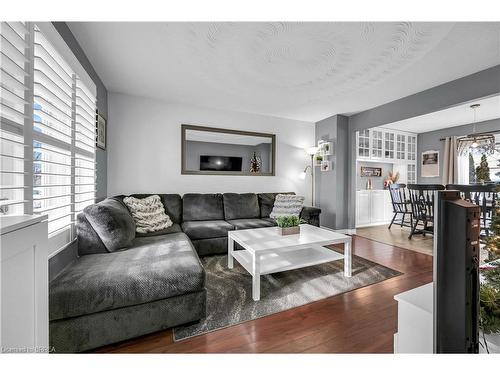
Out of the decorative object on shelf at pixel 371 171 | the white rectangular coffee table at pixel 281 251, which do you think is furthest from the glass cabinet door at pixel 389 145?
the white rectangular coffee table at pixel 281 251

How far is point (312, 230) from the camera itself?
2447 millimetres

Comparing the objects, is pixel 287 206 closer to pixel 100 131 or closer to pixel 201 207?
pixel 201 207

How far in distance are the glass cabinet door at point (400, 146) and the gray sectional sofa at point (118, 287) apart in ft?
18.4

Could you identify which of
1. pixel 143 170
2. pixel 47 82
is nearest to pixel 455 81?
pixel 47 82

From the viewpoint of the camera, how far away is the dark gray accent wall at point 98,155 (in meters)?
1.59

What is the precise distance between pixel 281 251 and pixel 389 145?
478cm

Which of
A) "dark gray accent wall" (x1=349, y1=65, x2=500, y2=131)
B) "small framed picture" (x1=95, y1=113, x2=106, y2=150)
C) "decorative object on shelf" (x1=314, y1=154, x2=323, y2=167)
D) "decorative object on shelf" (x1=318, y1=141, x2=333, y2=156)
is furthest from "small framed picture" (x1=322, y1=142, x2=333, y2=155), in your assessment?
"small framed picture" (x1=95, y1=113, x2=106, y2=150)

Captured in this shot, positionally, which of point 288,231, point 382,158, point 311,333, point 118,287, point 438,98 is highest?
point 438,98

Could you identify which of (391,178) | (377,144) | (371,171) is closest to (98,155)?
(377,144)

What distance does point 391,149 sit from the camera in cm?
512

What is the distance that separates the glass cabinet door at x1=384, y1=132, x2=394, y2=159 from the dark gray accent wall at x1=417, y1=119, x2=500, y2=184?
41.1 inches

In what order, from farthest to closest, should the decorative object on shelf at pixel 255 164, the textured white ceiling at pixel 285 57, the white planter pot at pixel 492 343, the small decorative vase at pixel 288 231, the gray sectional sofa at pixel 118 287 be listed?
1. the decorative object on shelf at pixel 255 164
2. the small decorative vase at pixel 288 231
3. the textured white ceiling at pixel 285 57
4. the gray sectional sofa at pixel 118 287
5. the white planter pot at pixel 492 343

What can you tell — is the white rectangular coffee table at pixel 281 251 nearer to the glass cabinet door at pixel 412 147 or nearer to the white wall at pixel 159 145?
the white wall at pixel 159 145
